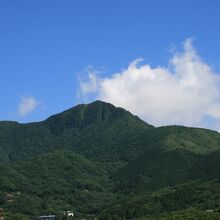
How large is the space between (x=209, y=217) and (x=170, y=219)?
41.4ft

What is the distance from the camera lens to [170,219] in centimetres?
19400

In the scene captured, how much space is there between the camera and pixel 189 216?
7662 inches

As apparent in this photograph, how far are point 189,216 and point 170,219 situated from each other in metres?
6.07

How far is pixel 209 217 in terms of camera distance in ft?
618

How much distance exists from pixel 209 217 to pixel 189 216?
8.11m
